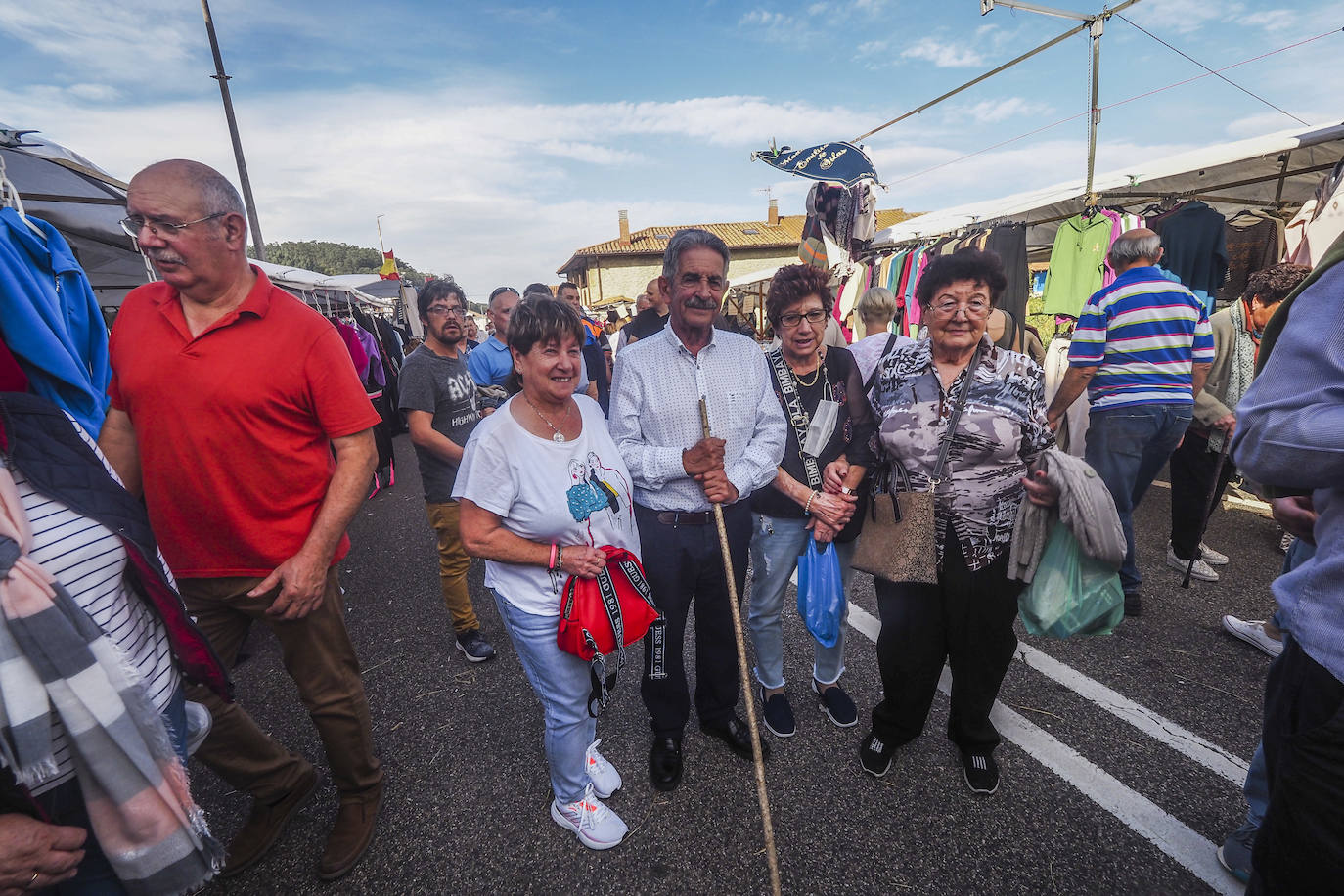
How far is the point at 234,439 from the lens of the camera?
1.82 metres

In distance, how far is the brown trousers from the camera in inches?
77.6

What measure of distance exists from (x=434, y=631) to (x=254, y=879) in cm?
177

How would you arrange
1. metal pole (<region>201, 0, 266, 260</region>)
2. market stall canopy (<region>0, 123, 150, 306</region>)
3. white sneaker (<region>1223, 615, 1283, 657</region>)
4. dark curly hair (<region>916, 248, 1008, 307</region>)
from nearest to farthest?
1. dark curly hair (<region>916, 248, 1008, 307</region>)
2. white sneaker (<region>1223, 615, 1283, 657</region>)
3. market stall canopy (<region>0, 123, 150, 306</region>)
4. metal pole (<region>201, 0, 266, 260</region>)

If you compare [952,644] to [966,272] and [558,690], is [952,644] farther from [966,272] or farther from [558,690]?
[558,690]

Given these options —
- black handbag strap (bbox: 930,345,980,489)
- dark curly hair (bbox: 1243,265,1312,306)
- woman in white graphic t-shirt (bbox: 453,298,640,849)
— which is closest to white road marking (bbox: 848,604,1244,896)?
black handbag strap (bbox: 930,345,980,489)

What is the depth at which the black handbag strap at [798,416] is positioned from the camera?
250cm

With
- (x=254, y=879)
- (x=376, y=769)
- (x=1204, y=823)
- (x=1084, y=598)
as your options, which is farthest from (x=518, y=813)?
(x=1204, y=823)

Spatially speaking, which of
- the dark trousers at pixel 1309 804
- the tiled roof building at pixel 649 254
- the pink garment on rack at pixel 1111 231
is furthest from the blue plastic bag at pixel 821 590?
the tiled roof building at pixel 649 254

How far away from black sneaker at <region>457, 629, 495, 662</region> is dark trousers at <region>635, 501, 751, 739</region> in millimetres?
1360

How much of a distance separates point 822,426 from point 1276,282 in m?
3.81

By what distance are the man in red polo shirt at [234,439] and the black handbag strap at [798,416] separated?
169 cm

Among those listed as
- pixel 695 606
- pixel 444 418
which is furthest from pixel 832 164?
pixel 695 606

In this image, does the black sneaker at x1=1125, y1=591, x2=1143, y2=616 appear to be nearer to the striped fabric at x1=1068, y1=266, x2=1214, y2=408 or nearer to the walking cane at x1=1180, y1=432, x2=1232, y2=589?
the walking cane at x1=1180, y1=432, x2=1232, y2=589

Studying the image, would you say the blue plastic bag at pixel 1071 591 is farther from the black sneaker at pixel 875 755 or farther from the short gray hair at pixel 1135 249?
the short gray hair at pixel 1135 249
